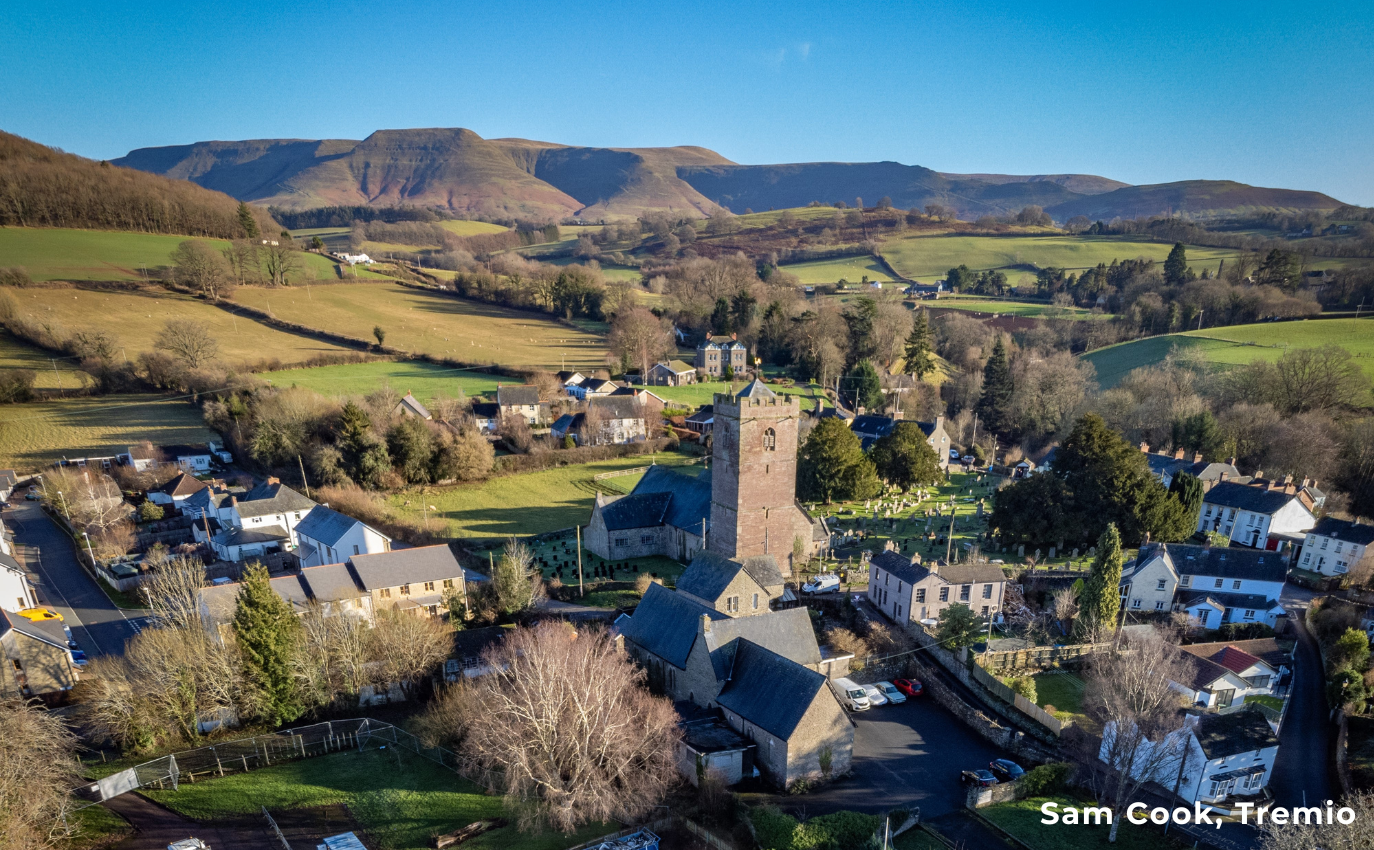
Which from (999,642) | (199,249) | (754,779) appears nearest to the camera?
(754,779)

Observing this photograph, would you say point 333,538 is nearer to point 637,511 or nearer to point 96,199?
point 637,511

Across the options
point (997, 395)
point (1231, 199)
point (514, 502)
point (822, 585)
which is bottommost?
point (822, 585)

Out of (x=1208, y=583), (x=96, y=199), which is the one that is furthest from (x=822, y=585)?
(x=96, y=199)

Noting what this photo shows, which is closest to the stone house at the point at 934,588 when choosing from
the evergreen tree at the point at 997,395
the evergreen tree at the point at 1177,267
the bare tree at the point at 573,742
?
the bare tree at the point at 573,742

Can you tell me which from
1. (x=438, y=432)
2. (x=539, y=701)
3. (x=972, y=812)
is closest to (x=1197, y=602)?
(x=972, y=812)

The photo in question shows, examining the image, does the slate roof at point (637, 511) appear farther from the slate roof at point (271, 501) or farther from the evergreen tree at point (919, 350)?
the evergreen tree at point (919, 350)

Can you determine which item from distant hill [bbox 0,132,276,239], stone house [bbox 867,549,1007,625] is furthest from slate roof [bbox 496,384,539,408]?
distant hill [bbox 0,132,276,239]

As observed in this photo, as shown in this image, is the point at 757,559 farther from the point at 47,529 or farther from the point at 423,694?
the point at 47,529

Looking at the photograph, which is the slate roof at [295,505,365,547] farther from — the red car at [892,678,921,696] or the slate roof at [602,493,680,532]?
the red car at [892,678,921,696]
